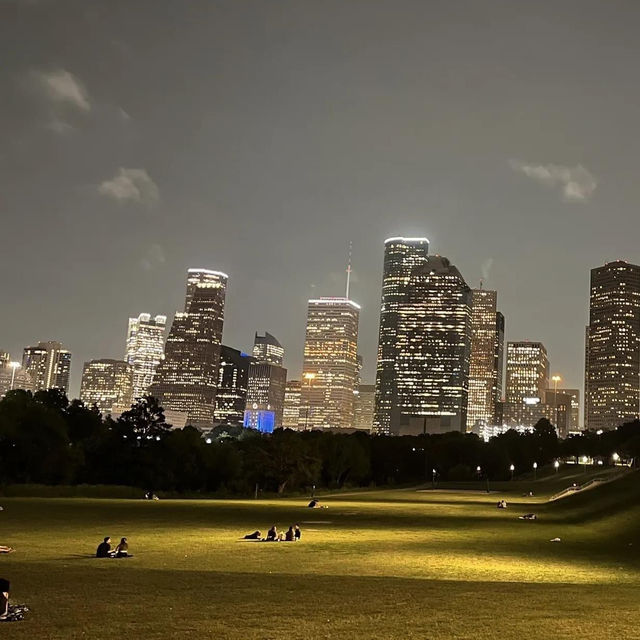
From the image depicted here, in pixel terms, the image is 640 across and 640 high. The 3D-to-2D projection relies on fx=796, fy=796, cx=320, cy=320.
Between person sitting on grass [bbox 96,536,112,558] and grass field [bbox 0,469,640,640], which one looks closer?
grass field [bbox 0,469,640,640]

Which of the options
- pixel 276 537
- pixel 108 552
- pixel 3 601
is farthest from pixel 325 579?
pixel 276 537

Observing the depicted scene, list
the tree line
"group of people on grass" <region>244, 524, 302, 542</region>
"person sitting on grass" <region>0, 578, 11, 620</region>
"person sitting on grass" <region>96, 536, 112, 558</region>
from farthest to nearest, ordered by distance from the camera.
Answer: the tree line, "group of people on grass" <region>244, 524, 302, 542</region>, "person sitting on grass" <region>96, 536, 112, 558</region>, "person sitting on grass" <region>0, 578, 11, 620</region>

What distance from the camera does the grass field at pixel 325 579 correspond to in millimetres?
14664

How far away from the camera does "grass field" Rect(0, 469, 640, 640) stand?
577 inches

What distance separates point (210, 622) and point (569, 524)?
36.9m

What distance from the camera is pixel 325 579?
21.2 meters

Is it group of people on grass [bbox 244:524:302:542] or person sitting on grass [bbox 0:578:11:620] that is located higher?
person sitting on grass [bbox 0:578:11:620]

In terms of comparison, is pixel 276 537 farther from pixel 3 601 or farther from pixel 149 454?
pixel 149 454

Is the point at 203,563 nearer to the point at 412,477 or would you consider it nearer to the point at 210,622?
the point at 210,622

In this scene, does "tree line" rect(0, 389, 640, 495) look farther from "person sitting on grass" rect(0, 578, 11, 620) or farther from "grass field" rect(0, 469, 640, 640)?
"person sitting on grass" rect(0, 578, 11, 620)

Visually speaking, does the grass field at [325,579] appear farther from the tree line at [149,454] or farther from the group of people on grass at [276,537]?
the tree line at [149,454]

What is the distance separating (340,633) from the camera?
553 inches

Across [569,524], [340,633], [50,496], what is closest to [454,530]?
[569,524]

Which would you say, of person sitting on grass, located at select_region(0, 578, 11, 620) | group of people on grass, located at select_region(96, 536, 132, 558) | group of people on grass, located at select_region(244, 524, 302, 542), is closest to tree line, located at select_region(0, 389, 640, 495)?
group of people on grass, located at select_region(244, 524, 302, 542)
